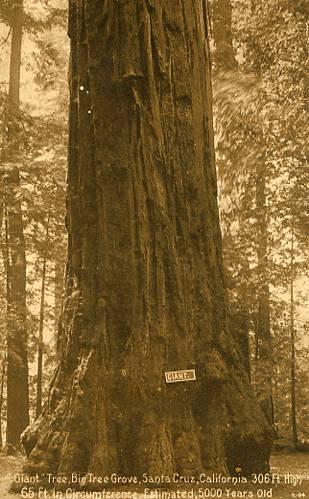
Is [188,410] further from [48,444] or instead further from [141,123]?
[141,123]

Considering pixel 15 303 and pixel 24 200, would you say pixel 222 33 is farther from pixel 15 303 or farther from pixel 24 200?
pixel 15 303

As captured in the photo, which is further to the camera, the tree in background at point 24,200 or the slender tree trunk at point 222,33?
the tree in background at point 24,200

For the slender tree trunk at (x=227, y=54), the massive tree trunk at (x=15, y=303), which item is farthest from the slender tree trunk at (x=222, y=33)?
the massive tree trunk at (x=15, y=303)

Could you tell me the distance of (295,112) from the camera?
9.02m

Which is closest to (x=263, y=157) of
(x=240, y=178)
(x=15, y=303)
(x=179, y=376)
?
(x=240, y=178)

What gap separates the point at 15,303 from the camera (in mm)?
11406

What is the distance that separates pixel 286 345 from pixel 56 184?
580 centimetres

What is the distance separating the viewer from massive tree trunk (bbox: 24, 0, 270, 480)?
426cm

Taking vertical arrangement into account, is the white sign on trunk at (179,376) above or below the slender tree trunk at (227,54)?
below

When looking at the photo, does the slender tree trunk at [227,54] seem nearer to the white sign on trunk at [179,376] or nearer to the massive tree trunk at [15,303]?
the massive tree trunk at [15,303]

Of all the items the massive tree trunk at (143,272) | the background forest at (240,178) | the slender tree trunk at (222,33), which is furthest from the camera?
the slender tree trunk at (222,33)

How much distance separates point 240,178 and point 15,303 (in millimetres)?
4954

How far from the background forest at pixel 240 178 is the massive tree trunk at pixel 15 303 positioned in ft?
0.08

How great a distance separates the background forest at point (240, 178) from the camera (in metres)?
9.20
